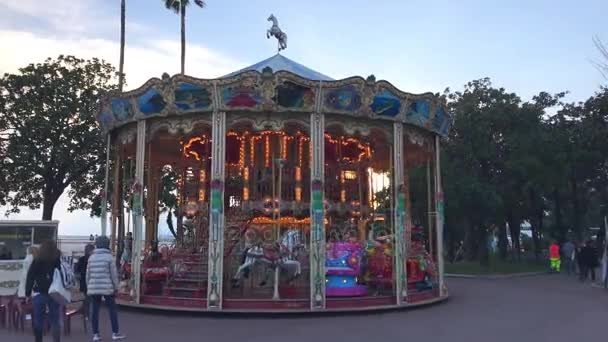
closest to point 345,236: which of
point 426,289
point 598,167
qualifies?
point 426,289

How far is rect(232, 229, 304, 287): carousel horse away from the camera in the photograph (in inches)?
A: 544

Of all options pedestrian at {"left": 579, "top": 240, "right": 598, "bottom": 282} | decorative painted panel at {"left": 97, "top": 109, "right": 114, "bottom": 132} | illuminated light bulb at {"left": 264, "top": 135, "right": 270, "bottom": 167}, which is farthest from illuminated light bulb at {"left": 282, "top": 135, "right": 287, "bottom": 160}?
pedestrian at {"left": 579, "top": 240, "right": 598, "bottom": 282}

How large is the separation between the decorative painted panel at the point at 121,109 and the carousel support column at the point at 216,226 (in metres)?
2.68

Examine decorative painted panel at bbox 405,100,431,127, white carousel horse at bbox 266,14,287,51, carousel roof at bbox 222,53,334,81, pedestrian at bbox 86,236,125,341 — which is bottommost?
pedestrian at bbox 86,236,125,341

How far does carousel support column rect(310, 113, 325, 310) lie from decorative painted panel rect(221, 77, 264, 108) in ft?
5.50

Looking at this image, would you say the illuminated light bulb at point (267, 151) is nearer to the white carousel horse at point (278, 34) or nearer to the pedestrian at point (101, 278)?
the white carousel horse at point (278, 34)

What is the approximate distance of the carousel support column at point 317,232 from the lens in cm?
1310

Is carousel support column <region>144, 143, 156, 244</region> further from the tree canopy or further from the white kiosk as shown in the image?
the tree canopy

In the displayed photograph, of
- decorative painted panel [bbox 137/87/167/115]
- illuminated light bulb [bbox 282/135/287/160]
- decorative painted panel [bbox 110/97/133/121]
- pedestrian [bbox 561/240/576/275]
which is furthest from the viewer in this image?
pedestrian [bbox 561/240/576/275]

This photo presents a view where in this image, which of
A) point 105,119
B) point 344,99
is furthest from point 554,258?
point 105,119

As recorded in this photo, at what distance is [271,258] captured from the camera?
A: 1381 cm

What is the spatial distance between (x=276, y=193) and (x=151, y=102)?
15.2ft

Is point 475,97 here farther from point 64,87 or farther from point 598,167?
point 64,87

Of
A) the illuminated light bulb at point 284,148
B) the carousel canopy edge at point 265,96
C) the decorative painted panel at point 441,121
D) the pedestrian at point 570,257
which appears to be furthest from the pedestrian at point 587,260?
the illuminated light bulb at point 284,148
